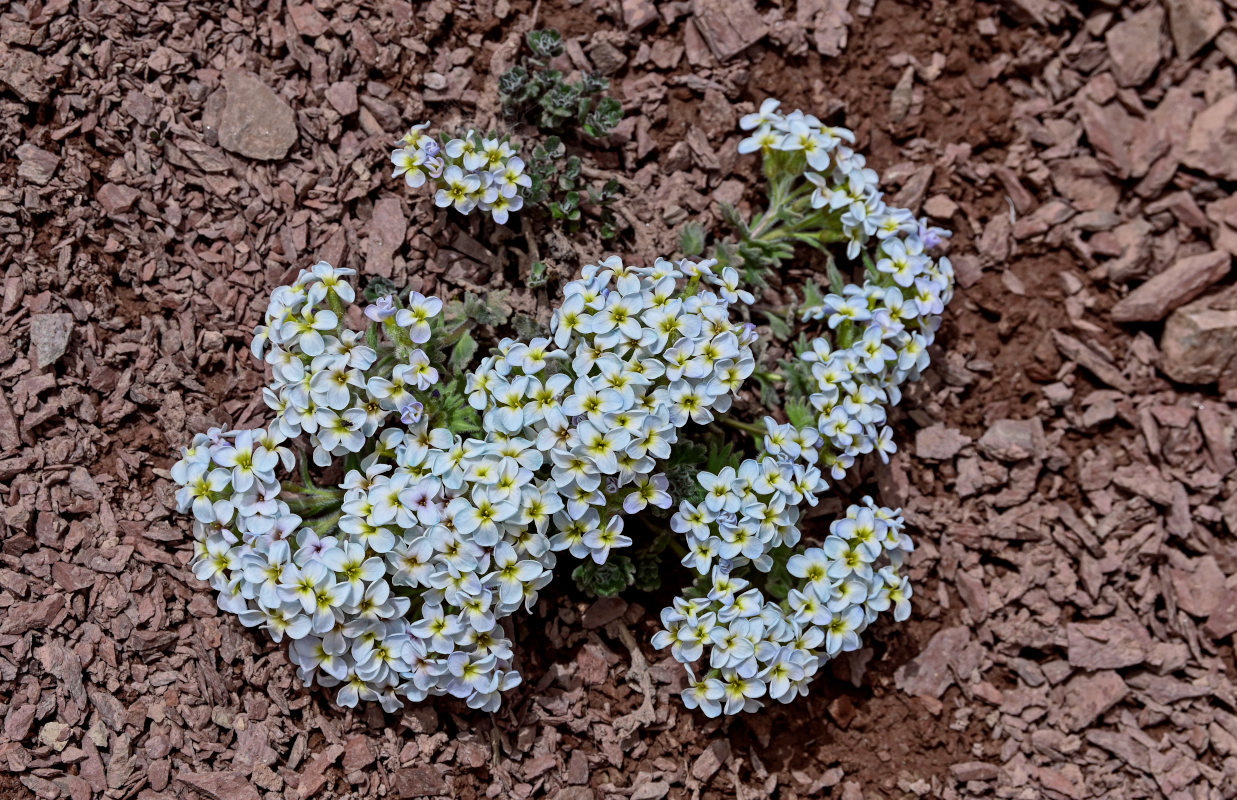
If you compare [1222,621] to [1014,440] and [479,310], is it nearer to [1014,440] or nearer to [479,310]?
[1014,440]

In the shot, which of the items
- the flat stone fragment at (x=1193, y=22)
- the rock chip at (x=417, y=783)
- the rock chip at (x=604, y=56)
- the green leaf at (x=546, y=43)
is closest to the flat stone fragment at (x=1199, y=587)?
the flat stone fragment at (x=1193, y=22)

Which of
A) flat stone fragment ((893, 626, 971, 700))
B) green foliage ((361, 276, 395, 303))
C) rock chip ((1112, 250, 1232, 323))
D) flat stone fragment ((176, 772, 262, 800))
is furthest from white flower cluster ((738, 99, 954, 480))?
flat stone fragment ((176, 772, 262, 800))

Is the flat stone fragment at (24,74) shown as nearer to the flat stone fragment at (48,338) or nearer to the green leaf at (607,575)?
the flat stone fragment at (48,338)

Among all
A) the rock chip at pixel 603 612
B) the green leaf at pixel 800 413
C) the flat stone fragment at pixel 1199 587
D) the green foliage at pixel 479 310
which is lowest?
the rock chip at pixel 603 612

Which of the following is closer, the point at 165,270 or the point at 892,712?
the point at 165,270

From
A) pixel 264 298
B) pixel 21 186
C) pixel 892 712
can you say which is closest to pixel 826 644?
pixel 892 712

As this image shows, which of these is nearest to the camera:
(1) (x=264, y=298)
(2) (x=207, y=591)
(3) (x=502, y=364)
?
(3) (x=502, y=364)

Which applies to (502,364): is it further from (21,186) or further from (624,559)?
(21,186)

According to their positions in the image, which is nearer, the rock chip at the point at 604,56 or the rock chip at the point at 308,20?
the rock chip at the point at 308,20
